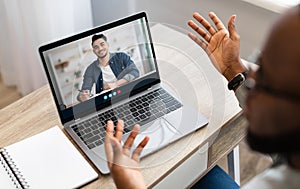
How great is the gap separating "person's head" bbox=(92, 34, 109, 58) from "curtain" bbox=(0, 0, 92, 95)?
3.08 ft

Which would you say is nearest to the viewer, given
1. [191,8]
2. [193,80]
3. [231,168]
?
[193,80]

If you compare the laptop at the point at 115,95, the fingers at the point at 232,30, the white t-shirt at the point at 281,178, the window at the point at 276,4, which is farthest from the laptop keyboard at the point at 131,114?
the window at the point at 276,4

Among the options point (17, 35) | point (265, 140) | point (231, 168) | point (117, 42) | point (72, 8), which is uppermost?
point (265, 140)

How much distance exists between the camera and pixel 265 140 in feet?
1.80

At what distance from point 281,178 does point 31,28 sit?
1665mm

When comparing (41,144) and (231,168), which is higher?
(41,144)

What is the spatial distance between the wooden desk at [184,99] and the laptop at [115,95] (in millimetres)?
30

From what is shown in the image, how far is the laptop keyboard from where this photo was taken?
113 centimetres

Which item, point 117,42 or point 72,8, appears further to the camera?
point 72,8

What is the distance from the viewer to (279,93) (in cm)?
52

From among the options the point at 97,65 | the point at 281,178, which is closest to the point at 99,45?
the point at 97,65

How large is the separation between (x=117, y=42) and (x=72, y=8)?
0.97 m

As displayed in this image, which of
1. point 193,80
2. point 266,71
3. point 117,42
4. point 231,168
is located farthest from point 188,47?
point 266,71

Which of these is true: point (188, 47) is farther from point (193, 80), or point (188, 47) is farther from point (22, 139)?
point (22, 139)
